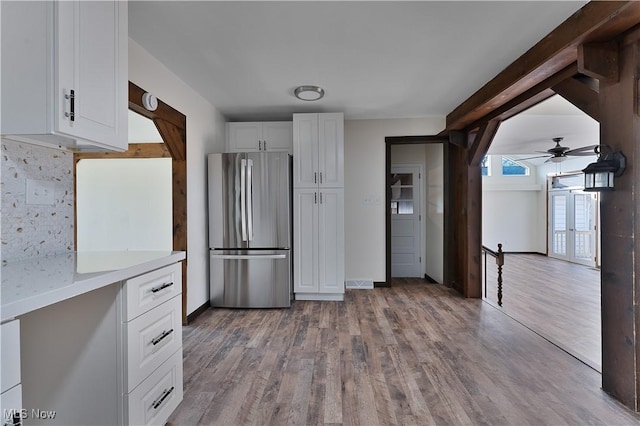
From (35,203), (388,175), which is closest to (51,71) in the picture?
(35,203)

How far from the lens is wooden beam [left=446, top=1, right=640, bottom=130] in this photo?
5.51 feet

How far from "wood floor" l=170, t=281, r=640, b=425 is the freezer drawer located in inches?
9.0

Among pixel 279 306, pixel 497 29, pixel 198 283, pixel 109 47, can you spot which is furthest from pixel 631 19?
pixel 198 283

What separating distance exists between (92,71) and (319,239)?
286 cm

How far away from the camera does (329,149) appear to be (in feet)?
12.6

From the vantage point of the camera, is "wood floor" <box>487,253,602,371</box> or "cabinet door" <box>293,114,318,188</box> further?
"cabinet door" <box>293,114,318,188</box>

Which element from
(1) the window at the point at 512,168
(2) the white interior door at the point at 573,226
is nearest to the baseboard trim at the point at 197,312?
(2) the white interior door at the point at 573,226

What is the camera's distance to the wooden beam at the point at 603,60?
1837 millimetres

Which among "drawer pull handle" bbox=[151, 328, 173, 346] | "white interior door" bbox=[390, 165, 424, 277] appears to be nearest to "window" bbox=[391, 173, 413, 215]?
"white interior door" bbox=[390, 165, 424, 277]

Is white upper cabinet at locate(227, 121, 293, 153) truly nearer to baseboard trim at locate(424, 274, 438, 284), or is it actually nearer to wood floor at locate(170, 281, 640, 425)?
wood floor at locate(170, 281, 640, 425)

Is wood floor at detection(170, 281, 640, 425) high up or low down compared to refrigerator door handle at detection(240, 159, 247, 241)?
down

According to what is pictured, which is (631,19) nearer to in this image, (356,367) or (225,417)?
(356,367)

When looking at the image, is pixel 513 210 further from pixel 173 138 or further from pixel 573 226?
pixel 173 138

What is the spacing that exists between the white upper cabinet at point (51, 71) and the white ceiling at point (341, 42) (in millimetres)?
717
